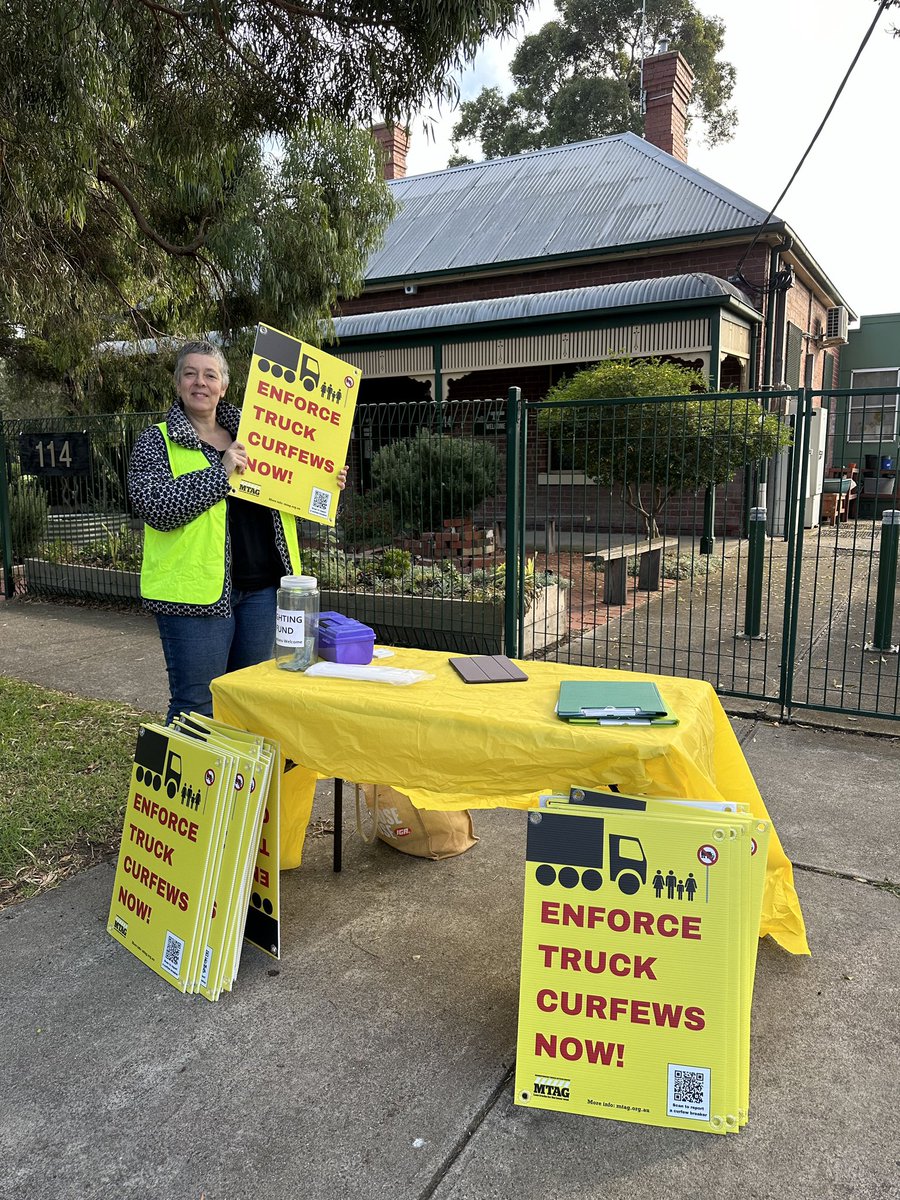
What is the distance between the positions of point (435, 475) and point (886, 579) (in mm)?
3810

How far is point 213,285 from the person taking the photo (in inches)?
377

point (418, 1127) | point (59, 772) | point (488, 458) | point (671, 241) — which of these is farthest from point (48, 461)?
point (671, 241)

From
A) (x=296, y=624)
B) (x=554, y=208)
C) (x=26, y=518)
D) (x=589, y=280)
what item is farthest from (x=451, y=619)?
(x=554, y=208)

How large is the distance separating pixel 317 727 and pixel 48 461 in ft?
24.2

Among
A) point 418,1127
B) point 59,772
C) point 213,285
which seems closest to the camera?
point 418,1127

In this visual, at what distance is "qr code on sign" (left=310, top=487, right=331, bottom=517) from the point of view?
11.2ft

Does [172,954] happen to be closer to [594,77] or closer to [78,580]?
[78,580]

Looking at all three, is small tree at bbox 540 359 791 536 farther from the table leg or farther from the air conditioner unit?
the air conditioner unit

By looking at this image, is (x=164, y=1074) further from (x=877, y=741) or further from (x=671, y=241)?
(x=671, y=241)

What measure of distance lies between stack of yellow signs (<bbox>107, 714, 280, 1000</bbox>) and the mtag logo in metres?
0.98

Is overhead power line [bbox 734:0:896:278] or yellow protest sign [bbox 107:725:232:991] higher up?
overhead power line [bbox 734:0:896:278]

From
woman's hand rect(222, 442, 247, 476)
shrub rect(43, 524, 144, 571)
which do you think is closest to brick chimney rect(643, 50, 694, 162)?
shrub rect(43, 524, 144, 571)

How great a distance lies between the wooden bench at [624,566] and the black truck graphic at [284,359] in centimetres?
473

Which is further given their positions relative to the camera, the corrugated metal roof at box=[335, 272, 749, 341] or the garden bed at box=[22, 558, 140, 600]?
the corrugated metal roof at box=[335, 272, 749, 341]
